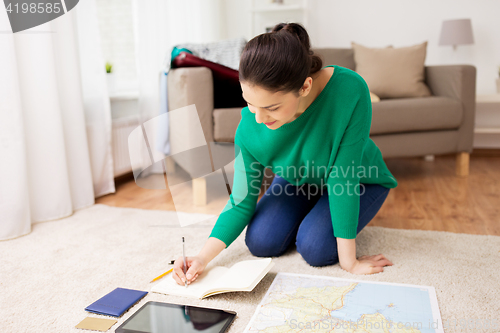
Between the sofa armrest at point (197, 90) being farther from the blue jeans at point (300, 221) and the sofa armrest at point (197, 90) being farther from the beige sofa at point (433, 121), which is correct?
the blue jeans at point (300, 221)

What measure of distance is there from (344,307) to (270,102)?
1.54ft

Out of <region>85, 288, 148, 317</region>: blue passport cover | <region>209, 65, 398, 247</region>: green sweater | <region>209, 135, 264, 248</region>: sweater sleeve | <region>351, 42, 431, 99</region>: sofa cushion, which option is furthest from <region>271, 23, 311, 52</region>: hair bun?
<region>351, 42, 431, 99</region>: sofa cushion

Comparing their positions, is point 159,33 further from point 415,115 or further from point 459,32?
point 459,32

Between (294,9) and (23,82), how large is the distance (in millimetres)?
2325

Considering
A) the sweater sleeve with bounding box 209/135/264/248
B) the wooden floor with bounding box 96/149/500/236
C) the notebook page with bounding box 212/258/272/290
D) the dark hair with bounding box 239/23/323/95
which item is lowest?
the wooden floor with bounding box 96/149/500/236

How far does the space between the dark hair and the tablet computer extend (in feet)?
1.61

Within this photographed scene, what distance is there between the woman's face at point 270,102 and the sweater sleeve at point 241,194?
0.76 feet

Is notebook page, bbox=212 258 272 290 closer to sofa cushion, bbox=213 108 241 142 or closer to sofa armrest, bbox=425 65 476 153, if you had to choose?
sofa cushion, bbox=213 108 241 142

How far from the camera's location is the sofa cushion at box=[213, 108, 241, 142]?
5.92 feet

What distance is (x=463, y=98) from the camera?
218 cm

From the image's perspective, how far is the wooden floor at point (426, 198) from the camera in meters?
1.04

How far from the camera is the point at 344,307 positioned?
2.86ft

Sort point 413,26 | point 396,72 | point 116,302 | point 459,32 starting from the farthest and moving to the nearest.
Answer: point 413,26 → point 459,32 → point 396,72 → point 116,302

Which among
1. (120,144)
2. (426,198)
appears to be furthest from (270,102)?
(120,144)
